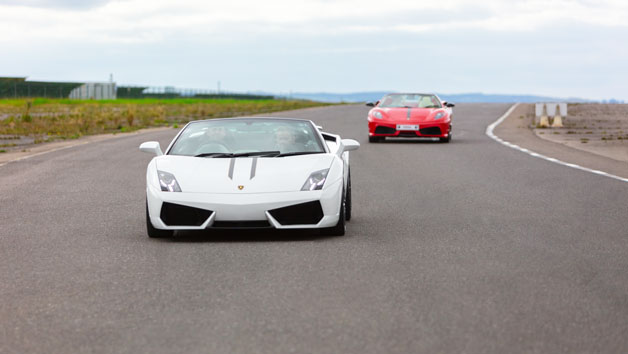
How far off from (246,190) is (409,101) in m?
16.7

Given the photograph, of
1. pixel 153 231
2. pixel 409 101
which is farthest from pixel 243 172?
pixel 409 101

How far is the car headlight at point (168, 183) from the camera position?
8.61 metres

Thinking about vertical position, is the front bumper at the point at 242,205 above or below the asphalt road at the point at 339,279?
above

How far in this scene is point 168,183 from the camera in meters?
8.67

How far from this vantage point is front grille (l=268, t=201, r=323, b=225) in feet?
27.8

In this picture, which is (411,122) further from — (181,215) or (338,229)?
(181,215)

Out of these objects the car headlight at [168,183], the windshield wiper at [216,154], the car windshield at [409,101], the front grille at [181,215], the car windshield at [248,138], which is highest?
the car windshield at [409,101]

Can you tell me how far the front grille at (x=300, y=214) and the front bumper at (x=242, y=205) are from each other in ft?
0.07

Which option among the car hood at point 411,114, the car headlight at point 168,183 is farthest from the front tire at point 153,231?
the car hood at point 411,114

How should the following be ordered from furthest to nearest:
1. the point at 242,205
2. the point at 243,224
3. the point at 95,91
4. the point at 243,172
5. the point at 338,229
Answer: the point at 95,91 < the point at 338,229 < the point at 243,172 < the point at 243,224 < the point at 242,205

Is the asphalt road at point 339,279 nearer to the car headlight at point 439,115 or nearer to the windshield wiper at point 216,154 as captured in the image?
the windshield wiper at point 216,154

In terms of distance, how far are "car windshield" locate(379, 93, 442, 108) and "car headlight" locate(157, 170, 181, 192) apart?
16.0 meters

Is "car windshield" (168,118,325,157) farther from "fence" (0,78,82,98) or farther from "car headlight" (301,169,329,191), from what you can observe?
"fence" (0,78,82,98)

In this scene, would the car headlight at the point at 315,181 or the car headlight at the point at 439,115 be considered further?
the car headlight at the point at 439,115
